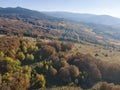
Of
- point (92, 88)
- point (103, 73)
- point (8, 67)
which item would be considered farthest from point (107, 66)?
point (8, 67)

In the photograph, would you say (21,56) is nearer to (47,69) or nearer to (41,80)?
(47,69)

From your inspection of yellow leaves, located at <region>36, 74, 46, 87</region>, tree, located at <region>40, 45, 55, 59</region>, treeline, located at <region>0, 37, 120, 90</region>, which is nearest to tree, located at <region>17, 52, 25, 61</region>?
treeline, located at <region>0, 37, 120, 90</region>

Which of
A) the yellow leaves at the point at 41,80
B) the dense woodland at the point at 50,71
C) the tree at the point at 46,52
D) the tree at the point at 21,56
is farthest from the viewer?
the tree at the point at 46,52

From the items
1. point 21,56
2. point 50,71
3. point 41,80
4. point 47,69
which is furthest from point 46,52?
point 41,80

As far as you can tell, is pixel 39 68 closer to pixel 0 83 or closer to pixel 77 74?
pixel 77 74

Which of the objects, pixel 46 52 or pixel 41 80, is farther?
pixel 46 52

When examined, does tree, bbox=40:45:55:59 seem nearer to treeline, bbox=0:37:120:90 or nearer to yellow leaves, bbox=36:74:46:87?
treeline, bbox=0:37:120:90

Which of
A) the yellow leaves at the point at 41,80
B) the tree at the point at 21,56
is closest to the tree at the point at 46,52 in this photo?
the tree at the point at 21,56

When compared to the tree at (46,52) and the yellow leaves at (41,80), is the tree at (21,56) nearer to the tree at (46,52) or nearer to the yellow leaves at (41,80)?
the tree at (46,52)
